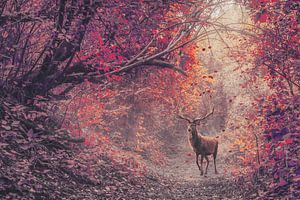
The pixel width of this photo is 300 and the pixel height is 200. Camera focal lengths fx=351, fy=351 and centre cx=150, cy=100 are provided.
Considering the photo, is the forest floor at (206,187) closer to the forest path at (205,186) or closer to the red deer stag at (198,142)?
the forest path at (205,186)

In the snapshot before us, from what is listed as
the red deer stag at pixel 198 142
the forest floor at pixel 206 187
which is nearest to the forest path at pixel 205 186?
the forest floor at pixel 206 187

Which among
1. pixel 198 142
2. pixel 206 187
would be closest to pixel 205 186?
pixel 206 187

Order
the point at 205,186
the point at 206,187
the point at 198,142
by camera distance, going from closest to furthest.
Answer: the point at 206,187, the point at 205,186, the point at 198,142

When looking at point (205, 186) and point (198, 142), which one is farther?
point (198, 142)

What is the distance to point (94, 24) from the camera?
979cm

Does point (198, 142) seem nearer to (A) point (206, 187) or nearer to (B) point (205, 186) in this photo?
(B) point (205, 186)

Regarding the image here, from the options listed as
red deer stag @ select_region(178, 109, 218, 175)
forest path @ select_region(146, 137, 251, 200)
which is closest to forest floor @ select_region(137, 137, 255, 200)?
forest path @ select_region(146, 137, 251, 200)

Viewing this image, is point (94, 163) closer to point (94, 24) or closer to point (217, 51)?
point (94, 24)

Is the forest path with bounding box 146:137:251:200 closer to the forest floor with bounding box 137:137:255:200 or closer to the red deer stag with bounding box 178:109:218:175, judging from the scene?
the forest floor with bounding box 137:137:255:200

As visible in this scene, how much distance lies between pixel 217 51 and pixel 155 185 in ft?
97.1

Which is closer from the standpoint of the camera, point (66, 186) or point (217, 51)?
point (66, 186)

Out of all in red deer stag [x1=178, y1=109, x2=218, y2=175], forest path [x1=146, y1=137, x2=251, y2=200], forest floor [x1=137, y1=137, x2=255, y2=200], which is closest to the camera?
forest floor [x1=137, y1=137, x2=255, y2=200]

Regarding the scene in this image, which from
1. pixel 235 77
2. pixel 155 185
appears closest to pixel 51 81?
pixel 155 185

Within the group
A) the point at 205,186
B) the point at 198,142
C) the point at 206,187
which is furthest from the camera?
the point at 198,142
